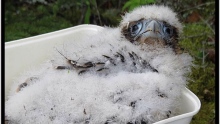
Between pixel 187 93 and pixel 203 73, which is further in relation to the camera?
pixel 203 73

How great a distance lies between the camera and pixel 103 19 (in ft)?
9.68

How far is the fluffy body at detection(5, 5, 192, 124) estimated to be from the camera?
1.28 metres

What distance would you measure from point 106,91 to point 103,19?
1705 mm

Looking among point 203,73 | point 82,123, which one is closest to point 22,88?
point 82,123

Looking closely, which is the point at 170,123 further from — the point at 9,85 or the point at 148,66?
the point at 9,85

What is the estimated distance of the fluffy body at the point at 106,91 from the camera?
1.28 metres

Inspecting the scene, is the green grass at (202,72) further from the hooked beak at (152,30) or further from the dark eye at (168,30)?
the hooked beak at (152,30)

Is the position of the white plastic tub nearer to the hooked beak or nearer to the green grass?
the hooked beak

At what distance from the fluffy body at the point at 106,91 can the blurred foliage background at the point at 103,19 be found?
0.75 m

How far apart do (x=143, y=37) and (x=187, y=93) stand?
270 mm

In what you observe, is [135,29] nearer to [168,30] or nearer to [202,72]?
[168,30]

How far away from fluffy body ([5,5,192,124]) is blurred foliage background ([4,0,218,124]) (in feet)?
2.47

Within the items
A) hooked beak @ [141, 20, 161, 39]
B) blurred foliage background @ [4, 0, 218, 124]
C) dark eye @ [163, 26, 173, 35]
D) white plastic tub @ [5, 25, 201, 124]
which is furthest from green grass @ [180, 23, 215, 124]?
white plastic tub @ [5, 25, 201, 124]

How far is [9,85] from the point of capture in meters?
1.83
